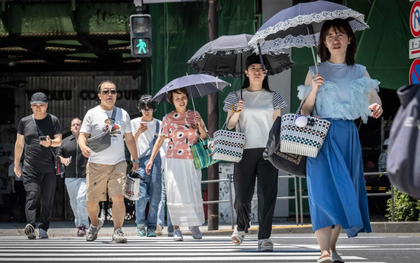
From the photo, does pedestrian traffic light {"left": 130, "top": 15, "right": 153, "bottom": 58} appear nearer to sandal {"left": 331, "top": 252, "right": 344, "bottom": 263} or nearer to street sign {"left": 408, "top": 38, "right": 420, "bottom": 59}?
street sign {"left": 408, "top": 38, "right": 420, "bottom": 59}

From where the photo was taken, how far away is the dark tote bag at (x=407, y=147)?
12.6 ft

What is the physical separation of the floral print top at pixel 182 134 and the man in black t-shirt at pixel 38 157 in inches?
90.2

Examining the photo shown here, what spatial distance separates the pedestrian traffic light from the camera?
47.6ft

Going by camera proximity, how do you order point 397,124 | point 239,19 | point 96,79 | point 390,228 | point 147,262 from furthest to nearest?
point 96,79
point 239,19
point 390,228
point 147,262
point 397,124

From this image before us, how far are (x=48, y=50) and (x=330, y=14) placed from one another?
587 inches

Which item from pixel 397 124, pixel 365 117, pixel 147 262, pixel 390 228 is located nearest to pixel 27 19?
pixel 390 228

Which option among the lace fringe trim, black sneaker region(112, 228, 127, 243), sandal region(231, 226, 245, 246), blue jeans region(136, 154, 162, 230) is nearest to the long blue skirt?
the lace fringe trim

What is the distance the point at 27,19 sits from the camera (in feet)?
57.3

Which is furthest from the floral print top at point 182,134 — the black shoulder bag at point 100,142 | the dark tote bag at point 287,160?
the dark tote bag at point 287,160

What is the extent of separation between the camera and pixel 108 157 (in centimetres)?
1021

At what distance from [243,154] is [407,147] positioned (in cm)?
464

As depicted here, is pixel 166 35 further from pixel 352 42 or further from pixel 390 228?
pixel 352 42

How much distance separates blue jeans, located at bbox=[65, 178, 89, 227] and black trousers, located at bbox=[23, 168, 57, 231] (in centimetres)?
114

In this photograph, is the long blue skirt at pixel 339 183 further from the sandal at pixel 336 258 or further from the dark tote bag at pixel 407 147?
the dark tote bag at pixel 407 147
